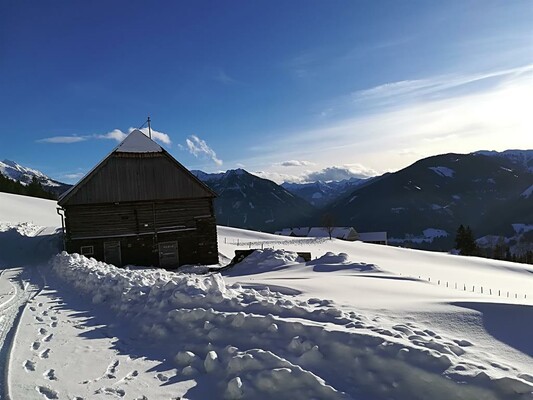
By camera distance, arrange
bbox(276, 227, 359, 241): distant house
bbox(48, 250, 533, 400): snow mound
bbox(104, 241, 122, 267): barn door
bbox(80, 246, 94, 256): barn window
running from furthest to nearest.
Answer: bbox(276, 227, 359, 241): distant house
bbox(104, 241, 122, 267): barn door
bbox(80, 246, 94, 256): barn window
bbox(48, 250, 533, 400): snow mound

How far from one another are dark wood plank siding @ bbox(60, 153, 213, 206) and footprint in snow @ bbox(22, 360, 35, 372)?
17.6 metres

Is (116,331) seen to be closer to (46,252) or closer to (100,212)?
(100,212)

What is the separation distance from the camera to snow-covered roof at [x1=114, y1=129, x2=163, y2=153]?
2388 cm

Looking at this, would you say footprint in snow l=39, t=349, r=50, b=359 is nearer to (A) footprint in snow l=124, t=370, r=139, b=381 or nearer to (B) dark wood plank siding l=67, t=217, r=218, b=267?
(A) footprint in snow l=124, t=370, r=139, b=381

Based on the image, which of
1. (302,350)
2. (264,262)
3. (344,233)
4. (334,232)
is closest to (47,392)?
(302,350)

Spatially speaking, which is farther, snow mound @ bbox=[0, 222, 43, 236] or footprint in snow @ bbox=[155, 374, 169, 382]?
snow mound @ bbox=[0, 222, 43, 236]

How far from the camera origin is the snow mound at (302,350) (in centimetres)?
482

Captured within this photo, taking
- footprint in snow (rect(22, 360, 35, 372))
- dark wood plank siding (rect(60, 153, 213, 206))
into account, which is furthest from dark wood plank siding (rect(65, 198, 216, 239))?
footprint in snow (rect(22, 360, 35, 372))

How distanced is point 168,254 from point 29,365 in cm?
1852

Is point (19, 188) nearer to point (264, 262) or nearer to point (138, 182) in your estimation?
point (138, 182)

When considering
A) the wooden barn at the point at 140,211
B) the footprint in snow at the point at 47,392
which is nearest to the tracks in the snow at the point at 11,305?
the footprint in snow at the point at 47,392

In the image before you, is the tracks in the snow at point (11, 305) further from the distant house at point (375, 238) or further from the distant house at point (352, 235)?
the distant house at point (375, 238)

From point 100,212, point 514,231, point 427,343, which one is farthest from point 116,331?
point 514,231

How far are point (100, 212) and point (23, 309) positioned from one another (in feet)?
44.3
